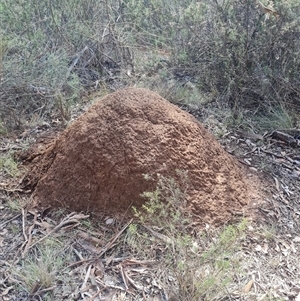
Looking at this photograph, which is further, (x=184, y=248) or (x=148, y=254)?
(x=148, y=254)

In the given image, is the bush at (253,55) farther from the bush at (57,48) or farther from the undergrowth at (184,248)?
the undergrowth at (184,248)

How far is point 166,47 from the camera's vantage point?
183 inches

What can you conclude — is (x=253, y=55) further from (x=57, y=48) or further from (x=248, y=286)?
(x=248, y=286)

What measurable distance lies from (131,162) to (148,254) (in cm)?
52

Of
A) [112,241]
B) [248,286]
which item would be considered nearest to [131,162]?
[112,241]

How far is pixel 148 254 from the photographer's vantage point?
2199 mm

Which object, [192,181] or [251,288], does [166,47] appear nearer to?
[192,181]

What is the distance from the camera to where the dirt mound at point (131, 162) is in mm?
2385

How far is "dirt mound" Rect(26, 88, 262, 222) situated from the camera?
2.38 m

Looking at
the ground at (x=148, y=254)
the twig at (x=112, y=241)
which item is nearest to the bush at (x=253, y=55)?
the ground at (x=148, y=254)

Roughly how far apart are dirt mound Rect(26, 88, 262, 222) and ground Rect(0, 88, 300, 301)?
97 mm

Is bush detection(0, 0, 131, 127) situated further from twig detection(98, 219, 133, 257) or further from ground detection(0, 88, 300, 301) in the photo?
twig detection(98, 219, 133, 257)

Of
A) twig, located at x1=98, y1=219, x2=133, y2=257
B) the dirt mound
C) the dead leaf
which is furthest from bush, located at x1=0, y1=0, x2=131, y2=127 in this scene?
the dead leaf

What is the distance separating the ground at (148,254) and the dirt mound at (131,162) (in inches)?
3.8
